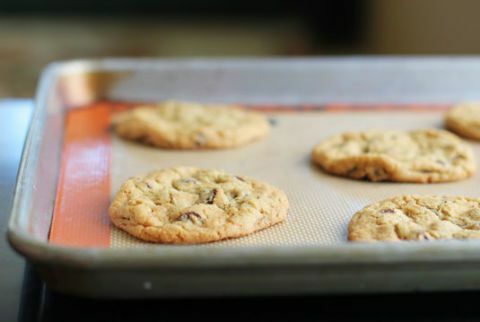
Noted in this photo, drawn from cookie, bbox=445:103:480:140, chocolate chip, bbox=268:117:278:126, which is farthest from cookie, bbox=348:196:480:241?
chocolate chip, bbox=268:117:278:126

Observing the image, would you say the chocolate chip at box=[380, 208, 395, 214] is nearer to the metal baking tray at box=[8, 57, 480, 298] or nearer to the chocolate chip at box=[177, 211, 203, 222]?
the metal baking tray at box=[8, 57, 480, 298]

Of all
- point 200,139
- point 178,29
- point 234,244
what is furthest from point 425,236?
point 178,29

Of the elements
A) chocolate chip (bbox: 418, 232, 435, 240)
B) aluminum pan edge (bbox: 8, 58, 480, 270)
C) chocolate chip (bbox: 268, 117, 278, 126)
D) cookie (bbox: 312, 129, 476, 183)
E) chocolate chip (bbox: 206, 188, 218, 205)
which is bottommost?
chocolate chip (bbox: 268, 117, 278, 126)

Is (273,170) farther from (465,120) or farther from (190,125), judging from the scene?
(465,120)

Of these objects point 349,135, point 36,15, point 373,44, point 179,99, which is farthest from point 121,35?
point 349,135

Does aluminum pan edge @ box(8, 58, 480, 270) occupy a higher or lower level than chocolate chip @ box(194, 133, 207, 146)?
higher

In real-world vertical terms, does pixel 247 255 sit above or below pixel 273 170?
above
